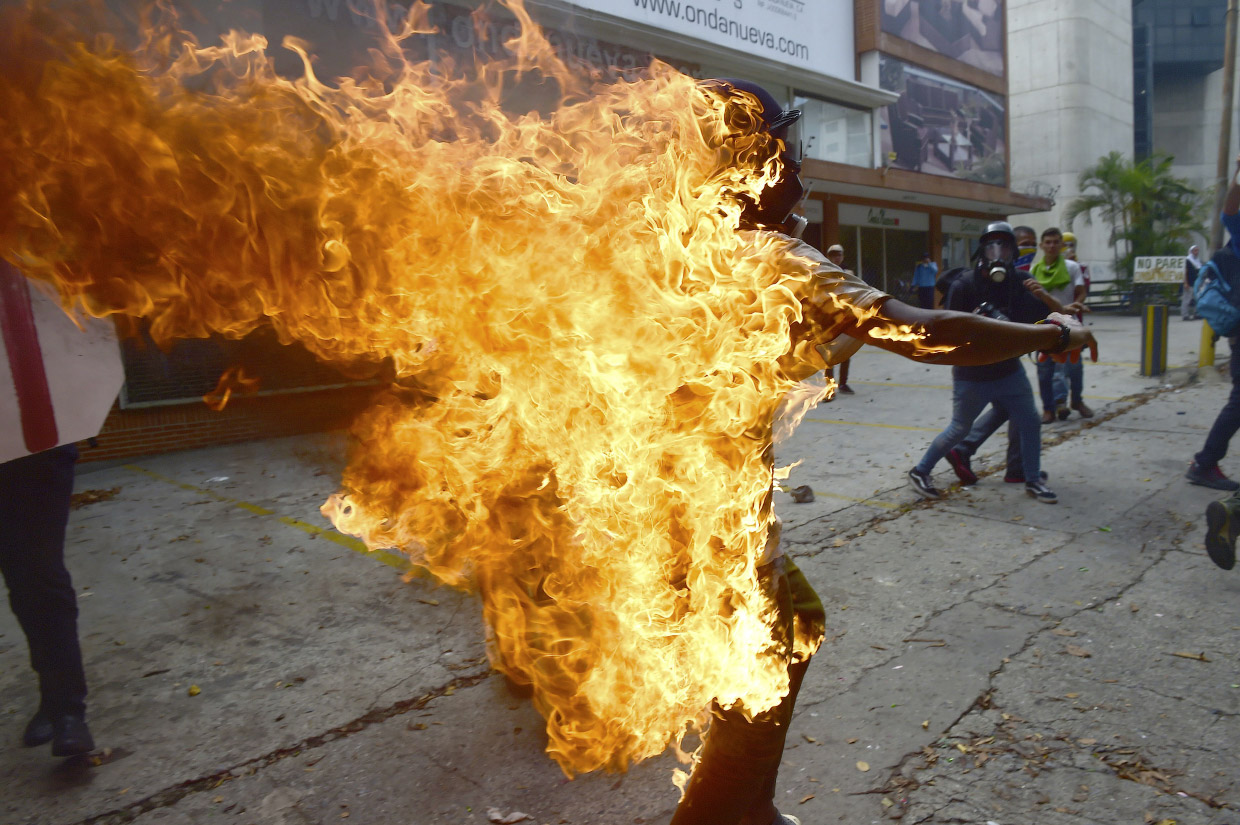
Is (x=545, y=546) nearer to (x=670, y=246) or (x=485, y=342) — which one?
(x=485, y=342)

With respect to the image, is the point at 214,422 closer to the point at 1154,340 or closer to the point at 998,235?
the point at 998,235

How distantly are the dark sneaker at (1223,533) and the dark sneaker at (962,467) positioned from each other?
7.13 ft

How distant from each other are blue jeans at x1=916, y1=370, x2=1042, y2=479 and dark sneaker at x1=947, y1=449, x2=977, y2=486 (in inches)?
13.9

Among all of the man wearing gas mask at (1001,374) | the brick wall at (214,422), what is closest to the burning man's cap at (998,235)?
the man wearing gas mask at (1001,374)

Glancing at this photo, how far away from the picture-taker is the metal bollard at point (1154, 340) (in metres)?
11.4

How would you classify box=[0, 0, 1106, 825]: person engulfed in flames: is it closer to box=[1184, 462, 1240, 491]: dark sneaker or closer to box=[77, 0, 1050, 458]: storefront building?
box=[77, 0, 1050, 458]: storefront building

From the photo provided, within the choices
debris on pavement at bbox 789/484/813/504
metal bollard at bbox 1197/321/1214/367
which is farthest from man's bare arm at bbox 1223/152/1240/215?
metal bollard at bbox 1197/321/1214/367

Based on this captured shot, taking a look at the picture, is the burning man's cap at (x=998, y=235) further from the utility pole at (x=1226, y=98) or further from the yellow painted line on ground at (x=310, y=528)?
the utility pole at (x=1226, y=98)

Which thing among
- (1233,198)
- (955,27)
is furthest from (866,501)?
(955,27)

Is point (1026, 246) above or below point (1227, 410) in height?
above

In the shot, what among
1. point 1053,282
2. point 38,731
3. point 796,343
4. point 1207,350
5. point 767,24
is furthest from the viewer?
point 767,24

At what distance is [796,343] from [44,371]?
2.66 m

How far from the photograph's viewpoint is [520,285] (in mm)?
2381

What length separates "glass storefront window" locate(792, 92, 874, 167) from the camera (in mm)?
18219
